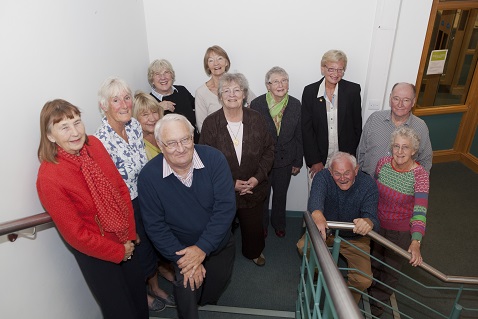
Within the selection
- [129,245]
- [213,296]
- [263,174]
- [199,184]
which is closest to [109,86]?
[199,184]

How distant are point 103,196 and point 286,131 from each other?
1813mm

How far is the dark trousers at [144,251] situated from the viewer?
2.45m

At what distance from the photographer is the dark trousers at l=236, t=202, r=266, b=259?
10.0 feet

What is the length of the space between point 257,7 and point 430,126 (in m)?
3.28

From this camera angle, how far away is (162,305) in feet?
9.39

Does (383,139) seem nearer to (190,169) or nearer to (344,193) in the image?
(344,193)

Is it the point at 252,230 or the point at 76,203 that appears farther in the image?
the point at 252,230

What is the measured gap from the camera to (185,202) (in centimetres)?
205

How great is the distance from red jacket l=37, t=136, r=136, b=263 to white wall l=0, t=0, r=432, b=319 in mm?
200

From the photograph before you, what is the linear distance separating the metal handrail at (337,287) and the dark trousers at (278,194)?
1851 millimetres

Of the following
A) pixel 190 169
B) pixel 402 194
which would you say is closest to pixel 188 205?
pixel 190 169

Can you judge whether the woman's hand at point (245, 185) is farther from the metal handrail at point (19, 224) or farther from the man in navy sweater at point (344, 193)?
the metal handrail at point (19, 224)

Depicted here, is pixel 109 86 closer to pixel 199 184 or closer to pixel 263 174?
pixel 199 184

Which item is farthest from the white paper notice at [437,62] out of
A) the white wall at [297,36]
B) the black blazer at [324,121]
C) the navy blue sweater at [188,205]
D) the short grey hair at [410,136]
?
the navy blue sweater at [188,205]
